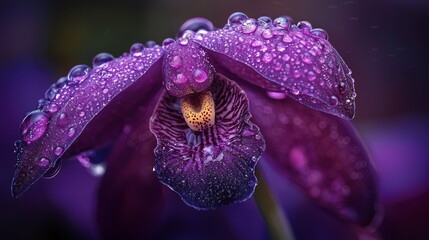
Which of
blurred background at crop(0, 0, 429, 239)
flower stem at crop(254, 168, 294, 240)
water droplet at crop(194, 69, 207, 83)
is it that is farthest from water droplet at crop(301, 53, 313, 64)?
blurred background at crop(0, 0, 429, 239)

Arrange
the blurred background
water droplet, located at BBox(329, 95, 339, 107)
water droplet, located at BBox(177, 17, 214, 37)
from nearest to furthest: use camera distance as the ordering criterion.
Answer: water droplet, located at BBox(329, 95, 339, 107) → water droplet, located at BBox(177, 17, 214, 37) → the blurred background

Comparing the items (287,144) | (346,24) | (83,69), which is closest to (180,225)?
(287,144)

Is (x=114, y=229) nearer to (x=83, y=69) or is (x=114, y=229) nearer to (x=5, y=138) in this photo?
(x=83, y=69)

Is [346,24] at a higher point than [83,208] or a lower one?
higher

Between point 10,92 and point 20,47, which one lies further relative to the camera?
point 20,47

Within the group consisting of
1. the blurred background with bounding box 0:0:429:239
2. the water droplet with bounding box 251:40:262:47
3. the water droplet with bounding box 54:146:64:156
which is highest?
the water droplet with bounding box 251:40:262:47

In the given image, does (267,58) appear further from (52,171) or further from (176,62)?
(52,171)

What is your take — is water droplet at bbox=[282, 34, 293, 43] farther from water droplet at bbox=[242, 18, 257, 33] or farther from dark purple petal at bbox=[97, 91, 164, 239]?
dark purple petal at bbox=[97, 91, 164, 239]
